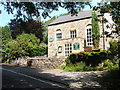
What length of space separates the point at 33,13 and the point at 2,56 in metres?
22.8

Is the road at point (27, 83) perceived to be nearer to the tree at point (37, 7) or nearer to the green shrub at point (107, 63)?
the tree at point (37, 7)

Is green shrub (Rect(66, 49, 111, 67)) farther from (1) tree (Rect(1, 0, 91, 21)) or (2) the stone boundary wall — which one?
(1) tree (Rect(1, 0, 91, 21))

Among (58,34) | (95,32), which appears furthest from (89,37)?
(58,34)

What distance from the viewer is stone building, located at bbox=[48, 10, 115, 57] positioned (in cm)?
2491

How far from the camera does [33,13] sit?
31.4 feet

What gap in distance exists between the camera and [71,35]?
28172 mm

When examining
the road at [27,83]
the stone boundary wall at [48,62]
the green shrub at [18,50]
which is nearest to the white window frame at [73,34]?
the green shrub at [18,50]

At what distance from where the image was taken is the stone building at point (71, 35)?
2491cm

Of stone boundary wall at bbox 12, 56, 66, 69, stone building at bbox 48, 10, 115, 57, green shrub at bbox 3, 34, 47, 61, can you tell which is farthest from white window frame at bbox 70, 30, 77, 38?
stone boundary wall at bbox 12, 56, 66, 69

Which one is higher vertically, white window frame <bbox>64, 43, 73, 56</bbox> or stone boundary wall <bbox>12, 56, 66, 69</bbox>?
→ white window frame <bbox>64, 43, 73, 56</bbox>

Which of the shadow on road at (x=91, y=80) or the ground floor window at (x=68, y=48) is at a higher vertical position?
the ground floor window at (x=68, y=48)

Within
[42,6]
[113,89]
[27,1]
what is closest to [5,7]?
[27,1]

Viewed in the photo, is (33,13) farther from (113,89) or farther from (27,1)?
(113,89)

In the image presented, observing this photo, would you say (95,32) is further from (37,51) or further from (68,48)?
(37,51)
